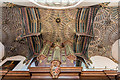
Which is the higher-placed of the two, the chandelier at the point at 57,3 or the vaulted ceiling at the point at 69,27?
the chandelier at the point at 57,3

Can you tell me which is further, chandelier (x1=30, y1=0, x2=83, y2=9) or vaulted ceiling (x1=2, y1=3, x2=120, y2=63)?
vaulted ceiling (x1=2, y1=3, x2=120, y2=63)

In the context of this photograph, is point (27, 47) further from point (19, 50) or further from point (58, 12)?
point (58, 12)

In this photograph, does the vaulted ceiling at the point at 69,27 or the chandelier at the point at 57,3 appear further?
the vaulted ceiling at the point at 69,27

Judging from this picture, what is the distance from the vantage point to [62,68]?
12.8ft

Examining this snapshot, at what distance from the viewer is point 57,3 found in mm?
4918

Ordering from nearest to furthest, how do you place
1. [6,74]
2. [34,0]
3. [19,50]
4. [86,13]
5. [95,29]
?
[6,74], [34,0], [86,13], [95,29], [19,50]

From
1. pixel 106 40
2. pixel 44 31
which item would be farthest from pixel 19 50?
pixel 106 40

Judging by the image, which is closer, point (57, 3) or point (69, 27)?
point (57, 3)

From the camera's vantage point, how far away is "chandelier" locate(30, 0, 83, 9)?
4.76m

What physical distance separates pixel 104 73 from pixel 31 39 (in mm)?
4353

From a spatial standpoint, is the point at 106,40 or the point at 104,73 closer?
the point at 104,73

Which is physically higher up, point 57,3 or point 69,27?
point 57,3

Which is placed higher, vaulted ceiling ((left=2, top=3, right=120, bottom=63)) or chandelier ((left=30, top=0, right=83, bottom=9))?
chandelier ((left=30, top=0, right=83, bottom=9))

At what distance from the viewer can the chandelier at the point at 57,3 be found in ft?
15.6
